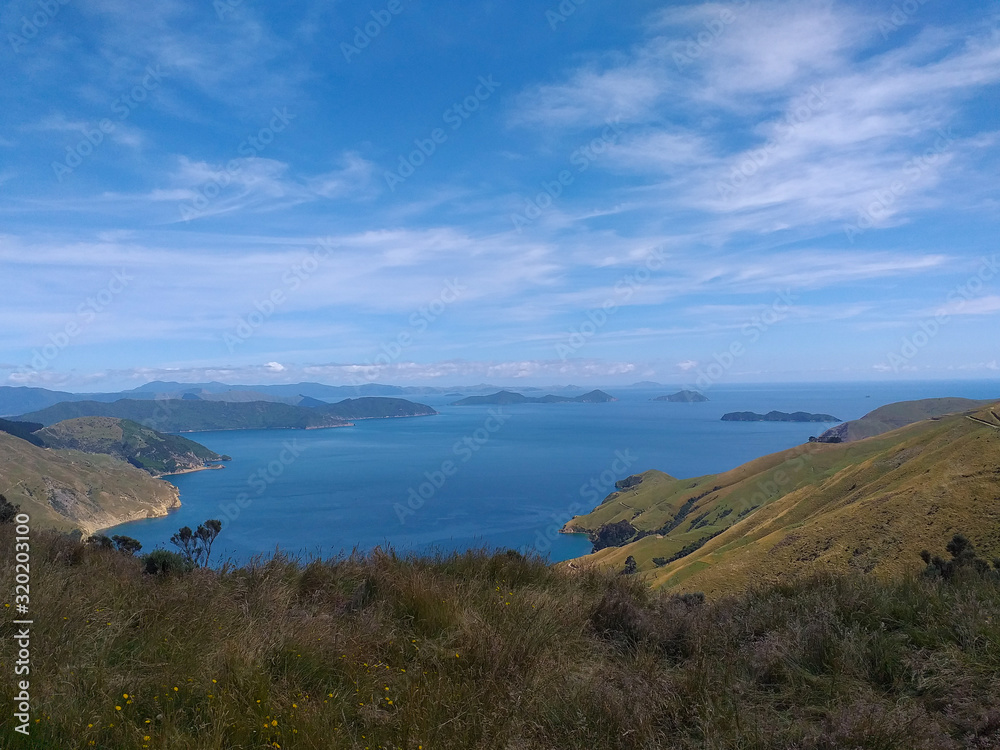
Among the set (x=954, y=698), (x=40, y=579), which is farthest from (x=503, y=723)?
(x=40, y=579)

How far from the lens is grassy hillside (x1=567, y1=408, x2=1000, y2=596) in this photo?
35750 millimetres

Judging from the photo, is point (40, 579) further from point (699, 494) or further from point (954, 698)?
point (699, 494)

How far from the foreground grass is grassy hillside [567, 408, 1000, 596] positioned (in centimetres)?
241

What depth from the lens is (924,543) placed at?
3491 cm

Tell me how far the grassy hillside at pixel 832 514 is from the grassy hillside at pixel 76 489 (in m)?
111

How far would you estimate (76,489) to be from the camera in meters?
138

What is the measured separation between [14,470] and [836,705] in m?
170

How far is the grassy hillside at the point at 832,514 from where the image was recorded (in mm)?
35750

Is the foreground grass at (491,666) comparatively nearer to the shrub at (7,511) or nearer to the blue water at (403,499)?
the shrub at (7,511)

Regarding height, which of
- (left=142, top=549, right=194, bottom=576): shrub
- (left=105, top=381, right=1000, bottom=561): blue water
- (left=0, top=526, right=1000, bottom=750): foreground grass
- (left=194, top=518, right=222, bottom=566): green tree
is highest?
(left=0, top=526, right=1000, bottom=750): foreground grass

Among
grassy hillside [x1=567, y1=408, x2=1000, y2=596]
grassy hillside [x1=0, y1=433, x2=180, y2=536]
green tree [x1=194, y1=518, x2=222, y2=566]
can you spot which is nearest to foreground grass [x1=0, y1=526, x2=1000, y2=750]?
grassy hillside [x1=567, y1=408, x2=1000, y2=596]

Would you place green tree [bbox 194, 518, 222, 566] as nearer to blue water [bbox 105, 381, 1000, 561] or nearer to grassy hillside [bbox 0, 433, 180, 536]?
blue water [bbox 105, 381, 1000, 561]

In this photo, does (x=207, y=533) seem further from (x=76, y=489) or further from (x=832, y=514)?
(x=76, y=489)

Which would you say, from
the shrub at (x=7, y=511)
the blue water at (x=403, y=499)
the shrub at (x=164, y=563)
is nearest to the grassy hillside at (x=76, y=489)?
the blue water at (x=403, y=499)
